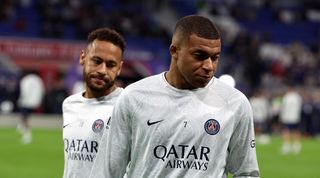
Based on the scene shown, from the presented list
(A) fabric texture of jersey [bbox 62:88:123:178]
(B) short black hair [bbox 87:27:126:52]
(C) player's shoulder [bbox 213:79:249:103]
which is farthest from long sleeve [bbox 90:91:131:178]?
(B) short black hair [bbox 87:27:126:52]

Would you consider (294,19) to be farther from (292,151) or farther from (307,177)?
(307,177)

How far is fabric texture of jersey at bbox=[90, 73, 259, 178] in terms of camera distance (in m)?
4.51

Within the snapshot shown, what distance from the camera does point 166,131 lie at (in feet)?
14.9

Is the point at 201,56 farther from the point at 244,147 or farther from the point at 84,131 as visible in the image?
the point at 84,131

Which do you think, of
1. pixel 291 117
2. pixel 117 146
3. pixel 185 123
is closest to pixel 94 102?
pixel 117 146

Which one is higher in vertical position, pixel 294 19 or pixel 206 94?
pixel 294 19

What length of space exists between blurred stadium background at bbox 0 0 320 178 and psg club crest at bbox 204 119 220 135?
2061 centimetres

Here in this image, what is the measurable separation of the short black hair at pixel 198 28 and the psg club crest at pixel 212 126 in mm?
450

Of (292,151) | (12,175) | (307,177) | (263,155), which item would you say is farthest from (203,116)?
(292,151)

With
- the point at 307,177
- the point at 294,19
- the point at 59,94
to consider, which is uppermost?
the point at 294,19

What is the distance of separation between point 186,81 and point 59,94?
27.9 meters

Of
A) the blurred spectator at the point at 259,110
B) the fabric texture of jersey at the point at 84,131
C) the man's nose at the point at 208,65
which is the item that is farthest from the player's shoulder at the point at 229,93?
the blurred spectator at the point at 259,110

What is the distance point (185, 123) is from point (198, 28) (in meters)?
0.51

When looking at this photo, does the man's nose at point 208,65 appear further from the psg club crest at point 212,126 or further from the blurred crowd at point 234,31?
the blurred crowd at point 234,31
